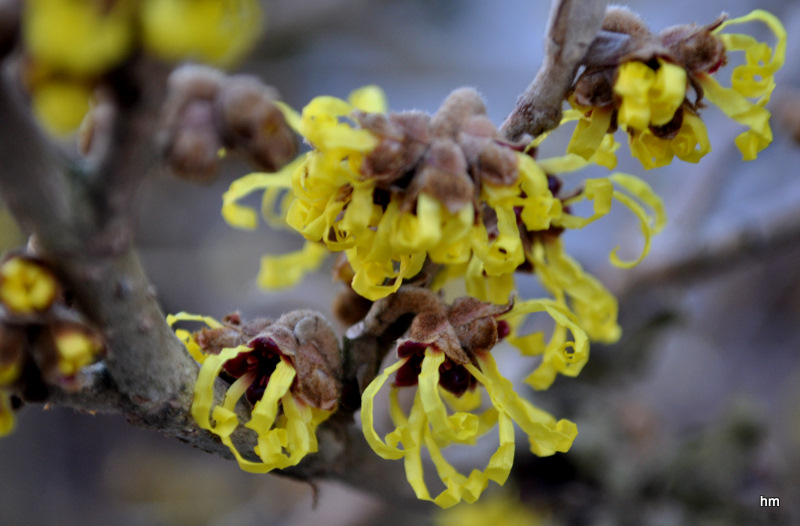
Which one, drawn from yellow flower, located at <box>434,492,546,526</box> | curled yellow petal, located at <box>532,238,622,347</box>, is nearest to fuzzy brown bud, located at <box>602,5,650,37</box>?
curled yellow petal, located at <box>532,238,622,347</box>

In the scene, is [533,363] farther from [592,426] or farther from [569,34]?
[569,34]

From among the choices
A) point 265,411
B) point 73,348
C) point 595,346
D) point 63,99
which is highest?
point 63,99

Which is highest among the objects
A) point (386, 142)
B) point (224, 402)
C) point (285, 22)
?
point (285, 22)

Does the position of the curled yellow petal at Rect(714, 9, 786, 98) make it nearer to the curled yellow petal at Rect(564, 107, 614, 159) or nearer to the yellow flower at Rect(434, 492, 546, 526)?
the curled yellow petal at Rect(564, 107, 614, 159)

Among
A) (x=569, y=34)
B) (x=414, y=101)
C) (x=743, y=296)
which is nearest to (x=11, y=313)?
(x=569, y=34)

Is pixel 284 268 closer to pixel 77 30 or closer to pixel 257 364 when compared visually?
pixel 257 364

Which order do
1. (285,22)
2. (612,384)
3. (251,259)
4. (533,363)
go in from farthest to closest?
1. (285,22)
2. (251,259)
3. (612,384)
4. (533,363)

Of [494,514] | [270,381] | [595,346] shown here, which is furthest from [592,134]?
[494,514]
